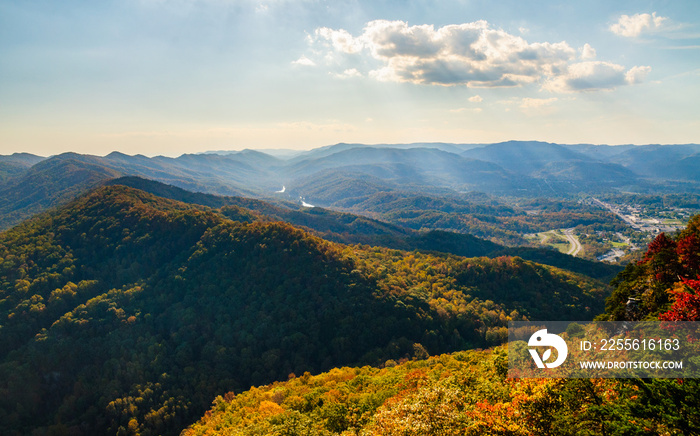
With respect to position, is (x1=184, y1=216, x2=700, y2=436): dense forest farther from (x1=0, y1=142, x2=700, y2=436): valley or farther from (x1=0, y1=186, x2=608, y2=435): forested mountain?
(x1=0, y1=186, x2=608, y2=435): forested mountain

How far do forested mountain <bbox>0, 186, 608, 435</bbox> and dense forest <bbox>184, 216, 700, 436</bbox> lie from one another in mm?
49572

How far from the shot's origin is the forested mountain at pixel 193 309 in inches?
Result: 3413

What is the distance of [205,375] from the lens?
90125mm

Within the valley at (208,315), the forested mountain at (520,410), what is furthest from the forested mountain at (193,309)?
the forested mountain at (520,410)

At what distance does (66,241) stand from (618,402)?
178208mm

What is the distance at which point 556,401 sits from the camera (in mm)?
22734

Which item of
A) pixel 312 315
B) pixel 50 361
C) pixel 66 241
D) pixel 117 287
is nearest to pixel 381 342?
pixel 312 315

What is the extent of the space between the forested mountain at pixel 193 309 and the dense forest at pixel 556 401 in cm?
4957

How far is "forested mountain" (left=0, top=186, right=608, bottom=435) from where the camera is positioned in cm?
8669

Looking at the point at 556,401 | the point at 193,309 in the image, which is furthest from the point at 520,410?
the point at 193,309

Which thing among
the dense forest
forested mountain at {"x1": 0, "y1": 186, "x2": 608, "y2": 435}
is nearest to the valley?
forested mountain at {"x1": 0, "y1": 186, "x2": 608, "y2": 435}

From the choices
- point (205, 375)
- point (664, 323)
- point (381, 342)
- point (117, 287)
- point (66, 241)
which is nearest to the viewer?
point (664, 323)

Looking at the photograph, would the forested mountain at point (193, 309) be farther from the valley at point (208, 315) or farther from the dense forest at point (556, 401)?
the dense forest at point (556, 401)

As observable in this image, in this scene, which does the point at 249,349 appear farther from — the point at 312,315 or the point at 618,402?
the point at 618,402
